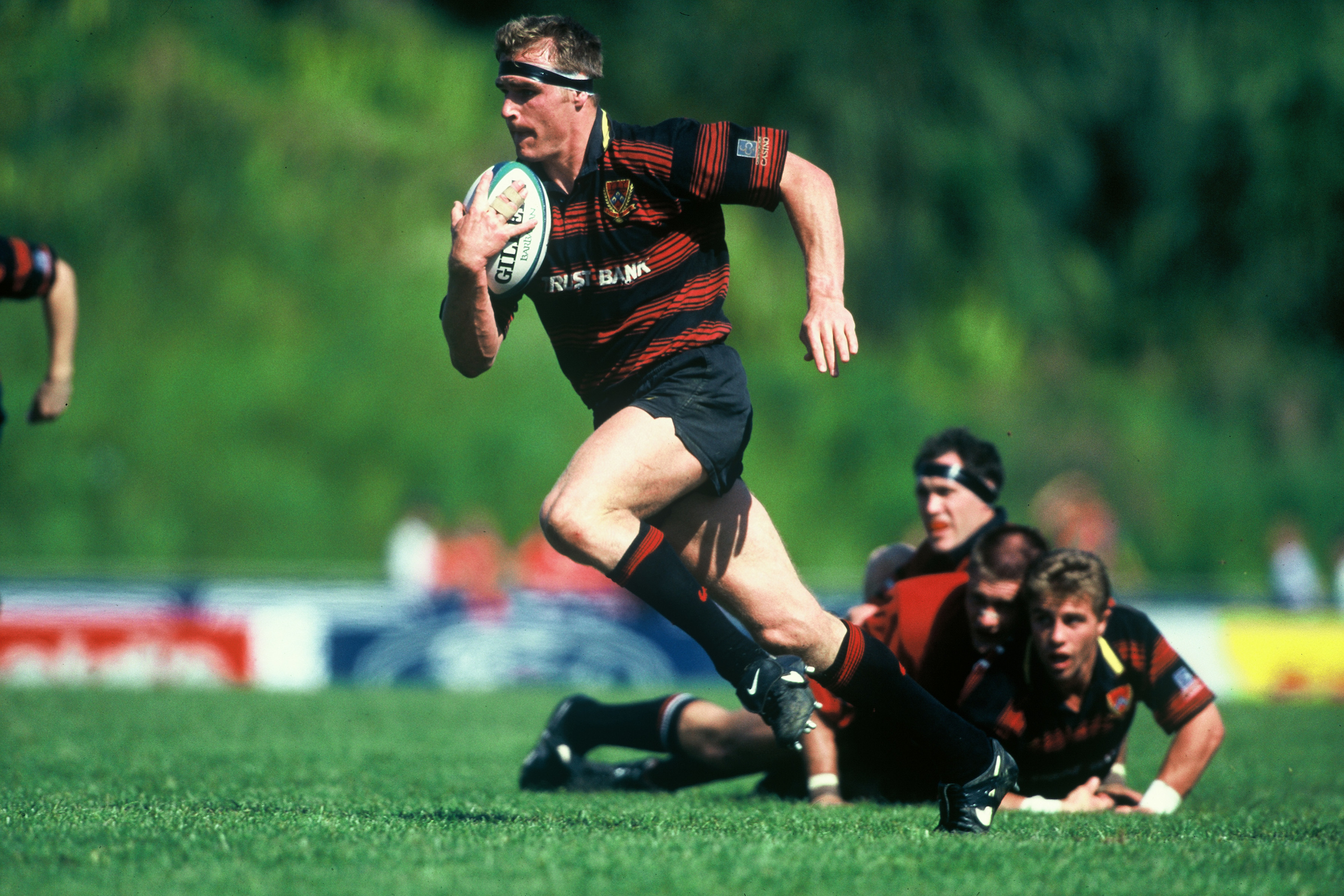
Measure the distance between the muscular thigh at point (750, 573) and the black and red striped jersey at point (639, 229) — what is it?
460 mm

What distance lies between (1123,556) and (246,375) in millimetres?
13207

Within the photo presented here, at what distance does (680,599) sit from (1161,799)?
2.19 m

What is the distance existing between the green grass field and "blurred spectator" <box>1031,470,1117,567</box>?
9.38 metres

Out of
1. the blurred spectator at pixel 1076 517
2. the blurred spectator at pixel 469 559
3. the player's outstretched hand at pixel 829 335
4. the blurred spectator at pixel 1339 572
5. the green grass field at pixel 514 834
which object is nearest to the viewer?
the green grass field at pixel 514 834

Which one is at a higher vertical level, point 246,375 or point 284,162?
point 284,162

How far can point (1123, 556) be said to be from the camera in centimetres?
2059

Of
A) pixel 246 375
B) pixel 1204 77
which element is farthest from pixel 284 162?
pixel 1204 77

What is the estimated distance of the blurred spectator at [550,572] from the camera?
1533cm

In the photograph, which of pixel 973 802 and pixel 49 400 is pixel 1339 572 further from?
pixel 49 400

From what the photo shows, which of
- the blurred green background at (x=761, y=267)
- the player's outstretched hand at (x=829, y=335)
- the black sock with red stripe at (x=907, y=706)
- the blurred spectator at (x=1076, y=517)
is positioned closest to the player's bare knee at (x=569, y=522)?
the player's outstretched hand at (x=829, y=335)

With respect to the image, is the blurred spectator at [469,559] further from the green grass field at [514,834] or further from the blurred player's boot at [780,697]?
the blurred player's boot at [780,697]

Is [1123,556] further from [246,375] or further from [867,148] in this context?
[246,375]

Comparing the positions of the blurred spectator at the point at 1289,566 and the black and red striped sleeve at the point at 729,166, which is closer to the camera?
the black and red striped sleeve at the point at 729,166

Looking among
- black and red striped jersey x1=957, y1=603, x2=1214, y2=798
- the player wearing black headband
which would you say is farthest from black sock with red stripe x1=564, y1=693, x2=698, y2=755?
black and red striped jersey x1=957, y1=603, x2=1214, y2=798
